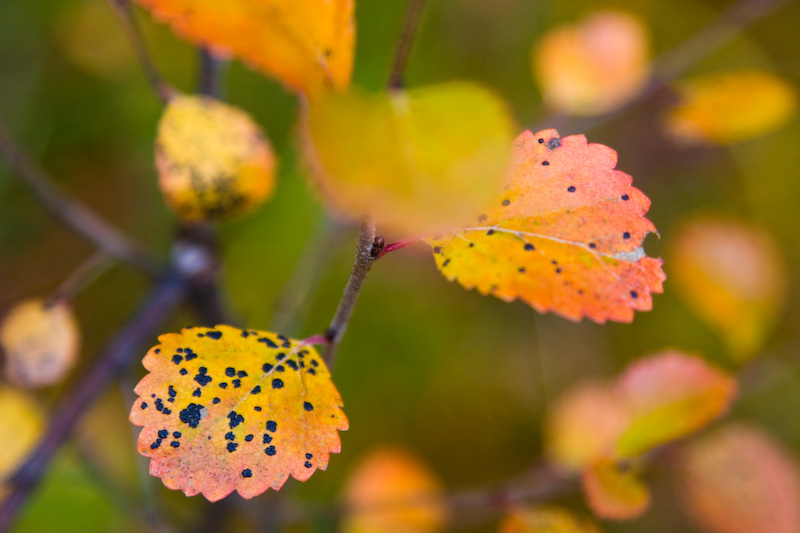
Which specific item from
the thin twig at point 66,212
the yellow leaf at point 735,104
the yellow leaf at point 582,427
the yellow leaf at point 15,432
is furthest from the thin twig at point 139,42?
the yellow leaf at point 582,427

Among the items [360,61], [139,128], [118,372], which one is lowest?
[139,128]

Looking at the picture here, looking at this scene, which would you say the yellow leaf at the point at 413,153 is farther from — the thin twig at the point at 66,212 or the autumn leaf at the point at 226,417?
the thin twig at the point at 66,212

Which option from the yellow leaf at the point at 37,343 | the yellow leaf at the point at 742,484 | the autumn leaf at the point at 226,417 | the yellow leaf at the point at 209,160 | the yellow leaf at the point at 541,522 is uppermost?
the yellow leaf at the point at 209,160

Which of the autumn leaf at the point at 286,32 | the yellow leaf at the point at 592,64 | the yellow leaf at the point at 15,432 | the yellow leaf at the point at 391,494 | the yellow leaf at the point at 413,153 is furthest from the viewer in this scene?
the yellow leaf at the point at 391,494

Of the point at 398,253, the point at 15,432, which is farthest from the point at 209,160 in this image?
the point at 398,253

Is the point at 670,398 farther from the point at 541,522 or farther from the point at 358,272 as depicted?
the point at 358,272

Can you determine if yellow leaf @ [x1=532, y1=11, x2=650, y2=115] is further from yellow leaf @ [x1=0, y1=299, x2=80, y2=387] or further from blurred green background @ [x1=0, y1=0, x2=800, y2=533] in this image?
yellow leaf @ [x1=0, y1=299, x2=80, y2=387]

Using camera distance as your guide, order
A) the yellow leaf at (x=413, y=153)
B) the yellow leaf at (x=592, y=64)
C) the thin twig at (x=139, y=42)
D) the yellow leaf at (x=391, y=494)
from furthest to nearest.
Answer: the yellow leaf at (x=391, y=494) < the yellow leaf at (x=592, y=64) < the thin twig at (x=139, y=42) < the yellow leaf at (x=413, y=153)

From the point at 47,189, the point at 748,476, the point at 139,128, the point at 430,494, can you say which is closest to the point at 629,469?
the point at 748,476

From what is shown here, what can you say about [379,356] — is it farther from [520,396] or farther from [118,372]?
[118,372]
